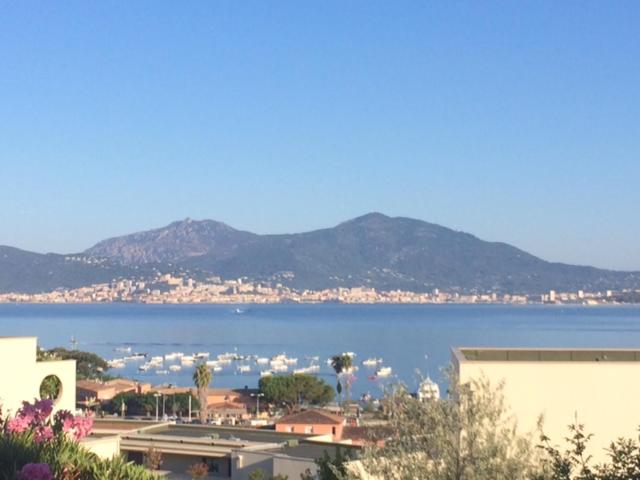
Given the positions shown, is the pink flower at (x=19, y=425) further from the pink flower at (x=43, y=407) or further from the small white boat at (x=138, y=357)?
the small white boat at (x=138, y=357)

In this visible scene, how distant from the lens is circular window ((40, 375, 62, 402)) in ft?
53.2

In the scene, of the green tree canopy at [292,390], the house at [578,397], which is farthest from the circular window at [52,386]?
the green tree canopy at [292,390]

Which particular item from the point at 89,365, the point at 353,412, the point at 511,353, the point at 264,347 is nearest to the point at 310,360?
the point at 264,347

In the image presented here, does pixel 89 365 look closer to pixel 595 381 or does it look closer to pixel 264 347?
pixel 595 381

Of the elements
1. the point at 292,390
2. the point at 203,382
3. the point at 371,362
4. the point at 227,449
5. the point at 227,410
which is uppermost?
the point at 227,449

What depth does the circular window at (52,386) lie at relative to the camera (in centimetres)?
1622

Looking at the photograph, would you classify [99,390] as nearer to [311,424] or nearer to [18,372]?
[311,424]

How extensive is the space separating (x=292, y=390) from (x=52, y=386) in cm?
4430

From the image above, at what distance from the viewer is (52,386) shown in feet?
53.9

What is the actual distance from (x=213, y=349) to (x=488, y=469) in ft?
472

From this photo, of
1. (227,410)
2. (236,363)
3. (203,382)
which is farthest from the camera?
(236,363)

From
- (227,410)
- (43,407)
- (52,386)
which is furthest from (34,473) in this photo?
(227,410)

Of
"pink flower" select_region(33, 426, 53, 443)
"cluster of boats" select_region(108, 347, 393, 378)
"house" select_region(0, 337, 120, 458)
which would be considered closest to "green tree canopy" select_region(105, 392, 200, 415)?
"house" select_region(0, 337, 120, 458)

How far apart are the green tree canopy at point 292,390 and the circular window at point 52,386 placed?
43.8 m
